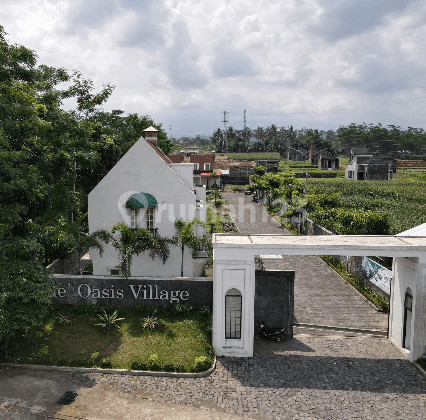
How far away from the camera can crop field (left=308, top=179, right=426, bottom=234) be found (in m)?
34.9

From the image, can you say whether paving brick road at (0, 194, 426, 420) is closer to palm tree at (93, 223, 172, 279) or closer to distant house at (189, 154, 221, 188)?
palm tree at (93, 223, 172, 279)

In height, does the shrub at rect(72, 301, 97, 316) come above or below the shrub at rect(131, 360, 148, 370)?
above

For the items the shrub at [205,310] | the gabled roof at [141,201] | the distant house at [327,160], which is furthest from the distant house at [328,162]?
the shrub at [205,310]

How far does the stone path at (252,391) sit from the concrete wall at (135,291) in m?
3.59

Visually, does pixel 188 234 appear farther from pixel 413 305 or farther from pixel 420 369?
pixel 420 369

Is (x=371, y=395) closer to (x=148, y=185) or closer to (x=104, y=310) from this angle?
(x=104, y=310)

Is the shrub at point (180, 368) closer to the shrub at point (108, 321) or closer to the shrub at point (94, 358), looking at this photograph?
the shrub at point (94, 358)

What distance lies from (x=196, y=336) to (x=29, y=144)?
1024 cm

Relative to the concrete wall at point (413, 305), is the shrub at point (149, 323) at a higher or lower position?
lower

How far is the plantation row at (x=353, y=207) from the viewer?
1139 inches

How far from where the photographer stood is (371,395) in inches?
504

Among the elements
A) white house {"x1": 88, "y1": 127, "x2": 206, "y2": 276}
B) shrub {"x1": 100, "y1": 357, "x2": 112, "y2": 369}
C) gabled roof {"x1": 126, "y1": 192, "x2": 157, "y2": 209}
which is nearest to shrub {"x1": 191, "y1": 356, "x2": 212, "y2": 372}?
shrub {"x1": 100, "y1": 357, "x2": 112, "y2": 369}

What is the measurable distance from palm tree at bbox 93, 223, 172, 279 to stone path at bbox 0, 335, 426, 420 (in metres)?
6.10

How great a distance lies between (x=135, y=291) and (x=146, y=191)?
623 cm
